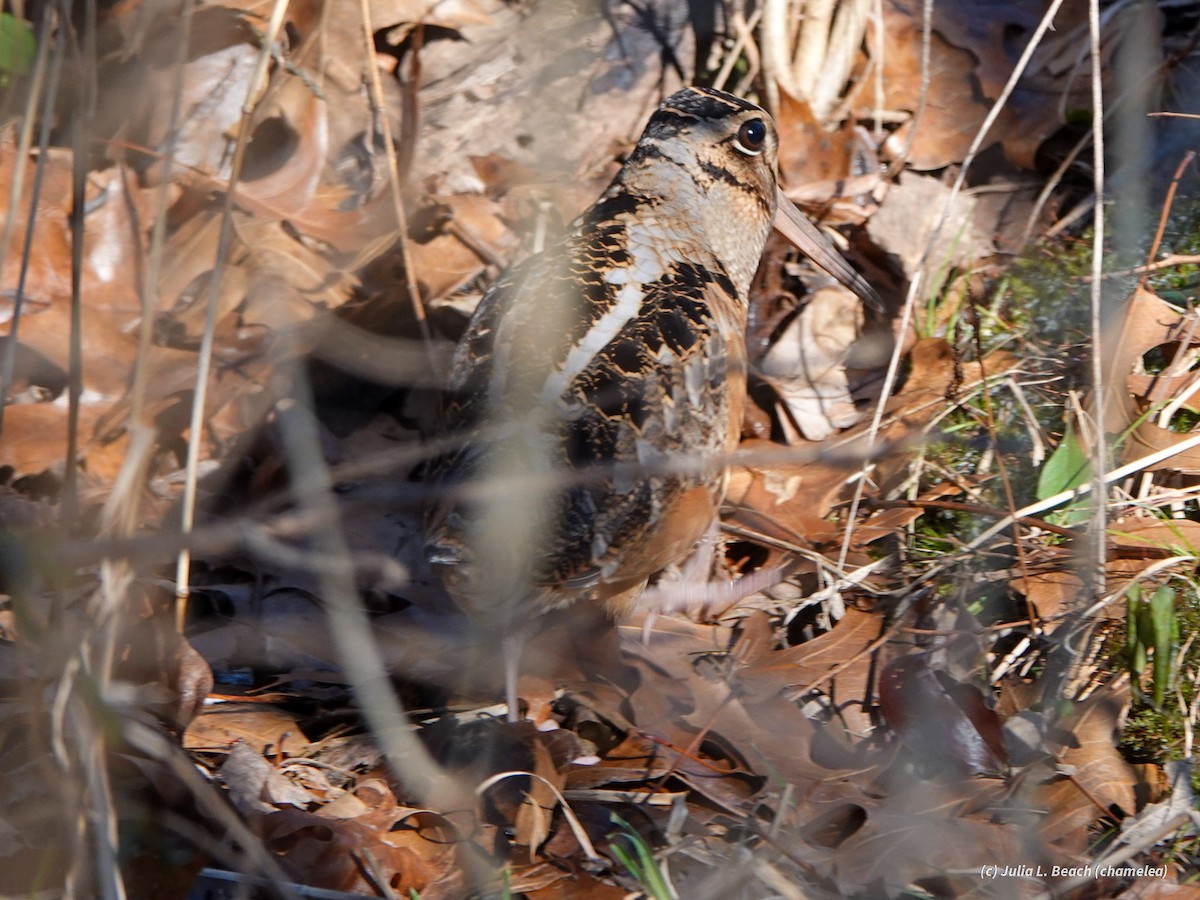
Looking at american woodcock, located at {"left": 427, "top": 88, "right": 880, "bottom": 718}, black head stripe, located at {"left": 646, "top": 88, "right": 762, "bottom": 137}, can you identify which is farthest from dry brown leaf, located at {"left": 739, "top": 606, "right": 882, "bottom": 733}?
black head stripe, located at {"left": 646, "top": 88, "right": 762, "bottom": 137}

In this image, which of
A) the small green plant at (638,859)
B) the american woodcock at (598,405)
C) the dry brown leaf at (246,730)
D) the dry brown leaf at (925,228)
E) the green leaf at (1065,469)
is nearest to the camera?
the small green plant at (638,859)

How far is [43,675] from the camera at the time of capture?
1.59 m

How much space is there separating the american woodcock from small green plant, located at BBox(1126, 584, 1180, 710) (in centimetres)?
90

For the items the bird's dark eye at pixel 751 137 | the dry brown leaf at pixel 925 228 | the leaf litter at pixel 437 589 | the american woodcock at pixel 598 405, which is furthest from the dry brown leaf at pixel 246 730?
the dry brown leaf at pixel 925 228

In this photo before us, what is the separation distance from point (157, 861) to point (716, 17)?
301cm

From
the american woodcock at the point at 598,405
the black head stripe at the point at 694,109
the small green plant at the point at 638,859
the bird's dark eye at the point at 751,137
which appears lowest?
the small green plant at the point at 638,859

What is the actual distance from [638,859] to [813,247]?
1.88 meters

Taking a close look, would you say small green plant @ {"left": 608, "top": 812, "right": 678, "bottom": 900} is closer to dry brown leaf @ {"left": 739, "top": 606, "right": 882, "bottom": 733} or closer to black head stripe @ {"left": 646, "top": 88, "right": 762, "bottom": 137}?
dry brown leaf @ {"left": 739, "top": 606, "right": 882, "bottom": 733}

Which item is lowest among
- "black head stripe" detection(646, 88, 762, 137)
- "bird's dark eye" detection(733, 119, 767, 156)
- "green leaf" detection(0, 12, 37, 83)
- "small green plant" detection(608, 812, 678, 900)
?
"small green plant" detection(608, 812, 678, 900)

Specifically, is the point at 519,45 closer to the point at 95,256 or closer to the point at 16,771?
the point at 95,256

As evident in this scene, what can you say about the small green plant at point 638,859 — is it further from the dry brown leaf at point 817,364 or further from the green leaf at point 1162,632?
the dry brown leaf at point 817,364

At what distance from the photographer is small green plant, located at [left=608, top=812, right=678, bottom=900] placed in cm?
194

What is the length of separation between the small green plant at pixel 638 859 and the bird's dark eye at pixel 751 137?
1.79 metres

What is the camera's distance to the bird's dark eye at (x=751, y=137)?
3.07 metres
